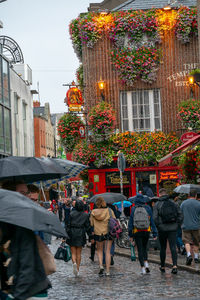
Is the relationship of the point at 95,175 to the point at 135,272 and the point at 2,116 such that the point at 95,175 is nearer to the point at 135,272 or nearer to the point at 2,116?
the point at 2,116

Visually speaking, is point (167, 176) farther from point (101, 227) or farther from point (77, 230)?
point (77, 230)

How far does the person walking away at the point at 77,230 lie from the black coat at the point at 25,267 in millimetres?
7973

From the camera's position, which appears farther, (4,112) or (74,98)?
(4,112)

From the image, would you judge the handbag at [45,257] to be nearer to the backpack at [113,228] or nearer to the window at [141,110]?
the backpack at [113,228]

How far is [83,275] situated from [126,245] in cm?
594

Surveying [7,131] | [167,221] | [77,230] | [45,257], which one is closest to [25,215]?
[45,257]

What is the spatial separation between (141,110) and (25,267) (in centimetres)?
2446

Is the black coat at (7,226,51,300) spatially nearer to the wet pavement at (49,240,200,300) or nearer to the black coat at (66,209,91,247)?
the wet pavement at (49,240,200,300)

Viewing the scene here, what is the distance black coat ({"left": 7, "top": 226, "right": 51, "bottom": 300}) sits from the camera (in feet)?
16.2

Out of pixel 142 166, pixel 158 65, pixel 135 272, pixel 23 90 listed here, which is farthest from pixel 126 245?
pixel 23 90

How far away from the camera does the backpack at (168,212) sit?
1245 cm

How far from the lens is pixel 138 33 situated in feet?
92.4

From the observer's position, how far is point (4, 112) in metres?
35.8

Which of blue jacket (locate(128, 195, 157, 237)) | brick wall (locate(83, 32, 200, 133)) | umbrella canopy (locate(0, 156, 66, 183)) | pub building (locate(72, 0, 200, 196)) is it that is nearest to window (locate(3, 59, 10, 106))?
pub building (locate(72, 0, 200, 196))
